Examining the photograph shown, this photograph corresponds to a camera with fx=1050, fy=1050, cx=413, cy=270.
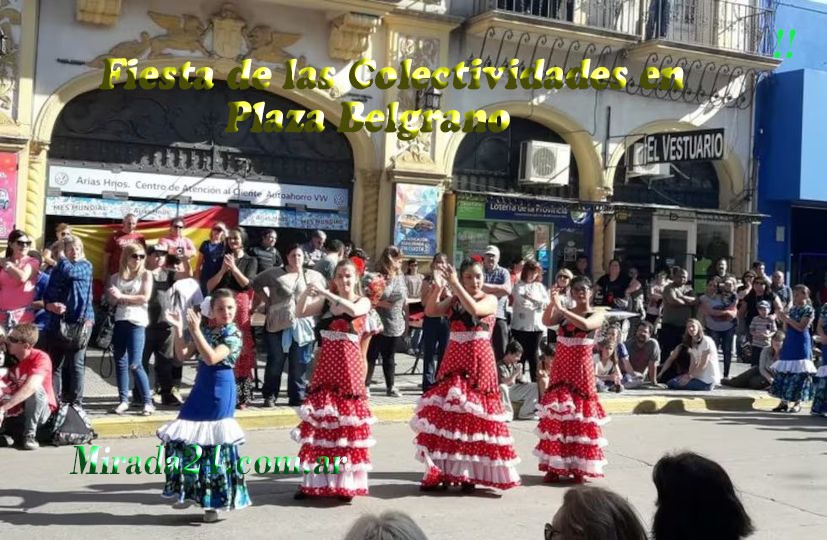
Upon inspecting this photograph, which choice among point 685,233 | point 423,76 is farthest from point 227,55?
point 685,233

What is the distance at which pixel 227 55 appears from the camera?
15.7 metres

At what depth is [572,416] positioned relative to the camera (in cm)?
871

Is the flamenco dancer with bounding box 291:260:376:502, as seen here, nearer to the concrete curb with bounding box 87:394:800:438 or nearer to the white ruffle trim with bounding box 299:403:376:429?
the white ruffle trim with bounding box 299:403:376:429

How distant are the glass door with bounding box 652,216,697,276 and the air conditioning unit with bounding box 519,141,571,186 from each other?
7.39 feet

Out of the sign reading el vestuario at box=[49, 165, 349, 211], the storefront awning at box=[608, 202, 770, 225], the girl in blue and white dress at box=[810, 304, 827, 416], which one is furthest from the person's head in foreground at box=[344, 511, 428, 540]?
the storefront awning at box=[608, 202, 770, 225]

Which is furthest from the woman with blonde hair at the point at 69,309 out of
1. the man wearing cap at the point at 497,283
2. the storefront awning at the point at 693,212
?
the storefront awning at the point at 693,212

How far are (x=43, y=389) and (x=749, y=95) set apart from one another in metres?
15.6

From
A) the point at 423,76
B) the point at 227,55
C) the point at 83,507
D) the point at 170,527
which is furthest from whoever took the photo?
the point at 423,76

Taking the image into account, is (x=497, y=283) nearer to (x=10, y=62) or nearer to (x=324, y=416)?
(x=324, y=416)

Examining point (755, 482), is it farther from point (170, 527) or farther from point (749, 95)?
point (749, 95)

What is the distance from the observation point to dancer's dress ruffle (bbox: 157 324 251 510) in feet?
22.4

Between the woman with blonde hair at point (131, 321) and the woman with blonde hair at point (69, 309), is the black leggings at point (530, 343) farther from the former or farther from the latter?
the woman with blonde hair at point (69, 309)

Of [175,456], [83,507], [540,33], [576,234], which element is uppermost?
[540,33]

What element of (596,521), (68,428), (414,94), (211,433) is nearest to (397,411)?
(68,428)
